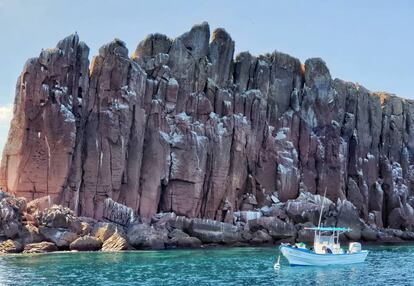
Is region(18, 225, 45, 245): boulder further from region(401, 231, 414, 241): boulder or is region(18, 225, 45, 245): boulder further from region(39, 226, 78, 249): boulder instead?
region(401, 231, 414, 241): boulder

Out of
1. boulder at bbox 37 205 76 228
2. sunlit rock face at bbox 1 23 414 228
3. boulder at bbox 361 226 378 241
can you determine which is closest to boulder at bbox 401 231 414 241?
sunlit rock face at bbox 1 23 414 228

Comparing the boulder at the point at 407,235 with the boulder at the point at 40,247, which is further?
the boulder at the point at 407,235

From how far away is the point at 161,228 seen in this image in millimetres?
78438

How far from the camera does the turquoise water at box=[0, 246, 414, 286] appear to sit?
44156mm

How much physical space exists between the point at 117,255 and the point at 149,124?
28940 mm

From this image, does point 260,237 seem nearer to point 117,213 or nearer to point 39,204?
point 117,213

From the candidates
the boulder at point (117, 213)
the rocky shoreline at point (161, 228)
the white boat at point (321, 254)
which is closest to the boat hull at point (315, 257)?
the white boat at point (321, 254)

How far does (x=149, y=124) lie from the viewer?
87625 millimetres

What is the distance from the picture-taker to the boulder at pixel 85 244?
67375 mm

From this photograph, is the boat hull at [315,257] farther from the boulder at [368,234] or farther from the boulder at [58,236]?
the boulder at [368,234]

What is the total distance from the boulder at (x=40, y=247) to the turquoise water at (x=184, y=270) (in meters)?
4.12

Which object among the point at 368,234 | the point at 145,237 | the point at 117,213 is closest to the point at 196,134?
the point at 117,213

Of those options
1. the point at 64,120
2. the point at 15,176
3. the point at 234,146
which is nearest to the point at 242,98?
the point at 234,146

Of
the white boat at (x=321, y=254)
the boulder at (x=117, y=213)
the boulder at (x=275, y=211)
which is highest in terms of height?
the boulder at (x=275, y=211)
